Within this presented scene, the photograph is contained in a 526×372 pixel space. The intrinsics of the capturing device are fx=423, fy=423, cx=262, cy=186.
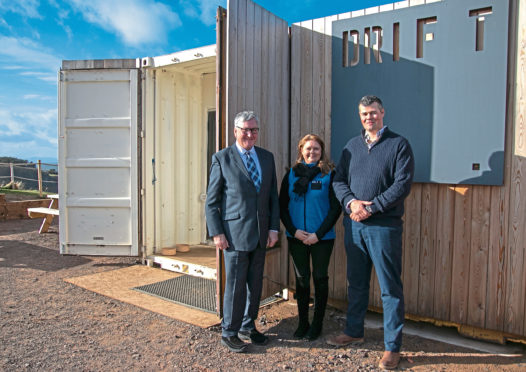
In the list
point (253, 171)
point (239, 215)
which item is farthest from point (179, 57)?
point (239, 215)

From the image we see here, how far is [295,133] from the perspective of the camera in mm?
4422

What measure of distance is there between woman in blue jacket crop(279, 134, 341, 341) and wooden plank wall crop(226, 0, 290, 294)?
2.34ft

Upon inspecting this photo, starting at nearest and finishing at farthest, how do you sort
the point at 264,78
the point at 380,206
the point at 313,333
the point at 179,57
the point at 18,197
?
the point at 380,206 < the point at 313,333 < the point at 264,78 < the point at 179,57 < the point at 18,197

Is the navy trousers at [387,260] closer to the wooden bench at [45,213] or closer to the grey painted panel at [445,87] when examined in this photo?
the grey painted panel at [445,87]

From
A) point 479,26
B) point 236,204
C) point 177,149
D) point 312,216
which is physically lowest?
point 312,216

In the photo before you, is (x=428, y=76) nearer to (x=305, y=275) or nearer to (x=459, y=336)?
(x=305, y=275)

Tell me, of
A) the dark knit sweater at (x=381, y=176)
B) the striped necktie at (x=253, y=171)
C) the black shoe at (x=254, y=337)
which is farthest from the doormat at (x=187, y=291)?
the dark knit sweater at (x=381, y=176)

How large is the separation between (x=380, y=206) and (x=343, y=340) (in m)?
1.16

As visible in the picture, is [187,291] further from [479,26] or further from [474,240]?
[479,26]

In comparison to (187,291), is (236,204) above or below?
above

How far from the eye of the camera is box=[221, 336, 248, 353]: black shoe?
3.25 m

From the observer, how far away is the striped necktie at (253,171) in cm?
330

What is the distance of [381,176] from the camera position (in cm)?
307

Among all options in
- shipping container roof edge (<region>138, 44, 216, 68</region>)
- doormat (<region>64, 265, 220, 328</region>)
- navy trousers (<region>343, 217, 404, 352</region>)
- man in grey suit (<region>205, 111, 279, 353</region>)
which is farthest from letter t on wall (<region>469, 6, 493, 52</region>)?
doormat (<region>64, 265, 220, 328</region>)
